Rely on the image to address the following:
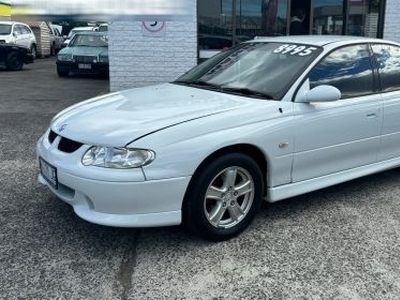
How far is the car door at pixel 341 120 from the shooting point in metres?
3.97

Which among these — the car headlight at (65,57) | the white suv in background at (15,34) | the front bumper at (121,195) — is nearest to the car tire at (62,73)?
the car headlight at (65,57)

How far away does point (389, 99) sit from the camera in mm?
4574

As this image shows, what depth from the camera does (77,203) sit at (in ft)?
11.2

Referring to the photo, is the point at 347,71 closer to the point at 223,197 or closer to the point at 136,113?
the point at 223,197

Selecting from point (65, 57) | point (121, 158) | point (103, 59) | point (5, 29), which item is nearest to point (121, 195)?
point (121, 158)

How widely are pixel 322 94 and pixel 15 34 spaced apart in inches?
761

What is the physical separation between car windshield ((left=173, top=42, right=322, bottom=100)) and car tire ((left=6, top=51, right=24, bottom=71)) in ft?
49.7

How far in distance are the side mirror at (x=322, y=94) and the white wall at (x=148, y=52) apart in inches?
247

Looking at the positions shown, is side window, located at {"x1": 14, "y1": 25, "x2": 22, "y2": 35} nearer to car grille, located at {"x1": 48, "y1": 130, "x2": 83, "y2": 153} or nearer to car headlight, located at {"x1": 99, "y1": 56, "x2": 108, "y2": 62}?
car headlight, located at {"x1": 99, "y1": 56, "x2": 108, "y2": 62}

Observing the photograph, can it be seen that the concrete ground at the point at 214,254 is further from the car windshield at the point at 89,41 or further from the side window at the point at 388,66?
the car windshield at the point at 89,41

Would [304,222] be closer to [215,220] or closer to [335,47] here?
[215,220]

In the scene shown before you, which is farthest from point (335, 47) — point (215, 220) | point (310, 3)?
point (310, 3)

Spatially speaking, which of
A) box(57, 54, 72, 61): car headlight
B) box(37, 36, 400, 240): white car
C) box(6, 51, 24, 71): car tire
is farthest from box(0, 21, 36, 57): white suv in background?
box(37, 36, 400, 240): white car

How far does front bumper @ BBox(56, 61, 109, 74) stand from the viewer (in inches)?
579
